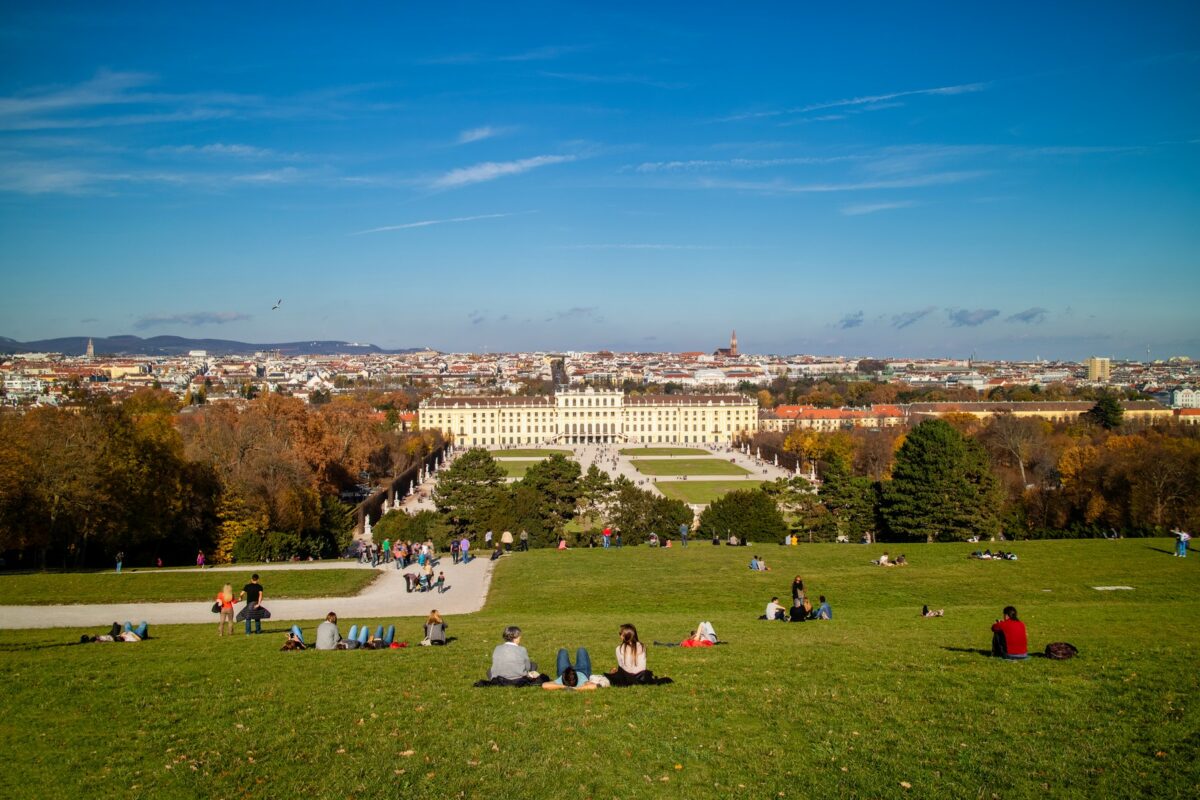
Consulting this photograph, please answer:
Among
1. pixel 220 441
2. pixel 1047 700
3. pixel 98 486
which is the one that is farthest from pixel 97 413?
pixel 1047 700

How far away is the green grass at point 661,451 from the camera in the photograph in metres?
83.2

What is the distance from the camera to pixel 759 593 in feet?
53.5

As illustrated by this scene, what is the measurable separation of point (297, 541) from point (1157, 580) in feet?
68.3

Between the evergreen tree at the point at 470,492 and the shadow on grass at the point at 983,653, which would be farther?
the evergreen tree at the point at 470,492

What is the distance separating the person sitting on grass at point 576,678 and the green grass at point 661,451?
246ft

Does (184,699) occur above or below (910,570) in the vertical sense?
above

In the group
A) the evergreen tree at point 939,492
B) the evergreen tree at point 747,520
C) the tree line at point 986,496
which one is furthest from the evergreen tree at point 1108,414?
the evergreen tree at point 747,520

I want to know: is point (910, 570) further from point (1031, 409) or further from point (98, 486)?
point (1031, 409)

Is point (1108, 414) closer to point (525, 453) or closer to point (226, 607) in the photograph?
point (525, 453)

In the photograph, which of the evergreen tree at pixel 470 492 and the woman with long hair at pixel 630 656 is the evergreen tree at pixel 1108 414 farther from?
the woman with long hair at pixel 630 656

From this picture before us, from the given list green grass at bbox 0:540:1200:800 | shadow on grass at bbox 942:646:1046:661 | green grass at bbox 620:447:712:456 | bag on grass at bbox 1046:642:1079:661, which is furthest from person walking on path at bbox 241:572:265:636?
green grass at bbox 620:447:712:456

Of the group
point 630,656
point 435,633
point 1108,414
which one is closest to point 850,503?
point 435,633

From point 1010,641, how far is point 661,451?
7922cm

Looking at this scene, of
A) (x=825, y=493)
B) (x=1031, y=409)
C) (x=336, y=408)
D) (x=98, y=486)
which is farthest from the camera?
(x=1031, y=409)
